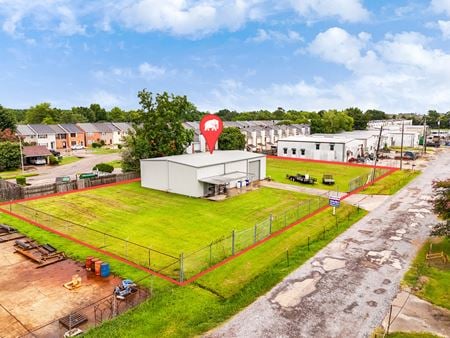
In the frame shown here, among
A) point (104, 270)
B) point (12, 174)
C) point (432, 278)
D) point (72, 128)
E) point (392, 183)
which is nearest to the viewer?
point (432, 278)

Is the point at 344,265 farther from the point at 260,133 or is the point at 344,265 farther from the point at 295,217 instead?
the point at 260,133

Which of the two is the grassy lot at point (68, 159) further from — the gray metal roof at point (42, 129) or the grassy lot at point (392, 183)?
the grassy lot at point (392, 183)

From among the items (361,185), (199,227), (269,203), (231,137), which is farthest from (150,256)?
(231,137)

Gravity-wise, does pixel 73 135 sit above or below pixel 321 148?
above

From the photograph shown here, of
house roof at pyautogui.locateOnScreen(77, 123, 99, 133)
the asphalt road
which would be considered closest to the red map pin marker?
the asphalt road

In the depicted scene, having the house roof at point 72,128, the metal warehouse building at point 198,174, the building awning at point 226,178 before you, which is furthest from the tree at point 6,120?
the building awning at point 226,178

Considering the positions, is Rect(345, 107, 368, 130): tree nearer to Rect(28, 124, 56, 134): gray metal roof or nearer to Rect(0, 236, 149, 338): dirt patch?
Rect(28, 124, 56, 134): gray metal roof

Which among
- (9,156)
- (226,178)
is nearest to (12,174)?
(9,156)

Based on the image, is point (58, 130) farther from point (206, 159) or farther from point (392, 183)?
point (392, 183)
